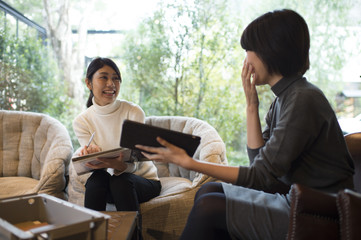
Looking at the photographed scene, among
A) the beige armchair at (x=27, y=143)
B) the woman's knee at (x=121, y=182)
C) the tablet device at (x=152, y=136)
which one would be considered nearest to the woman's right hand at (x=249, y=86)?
the tablet device at (x=152, y=136)

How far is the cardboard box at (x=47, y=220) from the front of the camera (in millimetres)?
1006

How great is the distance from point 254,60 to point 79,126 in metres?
1.24

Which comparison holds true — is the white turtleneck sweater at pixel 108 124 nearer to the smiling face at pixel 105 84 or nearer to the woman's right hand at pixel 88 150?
the smiling face at pixel 105 84

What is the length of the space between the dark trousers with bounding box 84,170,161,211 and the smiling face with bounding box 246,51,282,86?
0.89 meters

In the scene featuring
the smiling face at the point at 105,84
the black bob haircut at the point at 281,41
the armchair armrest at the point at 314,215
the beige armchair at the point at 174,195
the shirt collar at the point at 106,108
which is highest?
the black bob haircut at the point at 281,41

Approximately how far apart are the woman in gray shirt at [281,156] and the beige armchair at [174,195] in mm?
724

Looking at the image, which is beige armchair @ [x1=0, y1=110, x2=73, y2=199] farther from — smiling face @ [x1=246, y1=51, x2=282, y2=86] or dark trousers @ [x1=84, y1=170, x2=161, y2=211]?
smiling face @ [x1=246, y1=51, x2=282, y2=86]

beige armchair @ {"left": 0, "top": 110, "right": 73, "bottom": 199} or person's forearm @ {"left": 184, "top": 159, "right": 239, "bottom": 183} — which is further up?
person's forearm @ {"left": 184, "top": 159, "right": 239, "bottom": 183}

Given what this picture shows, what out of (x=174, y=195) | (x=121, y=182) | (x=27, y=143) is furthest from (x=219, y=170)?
(x=27, y=143)

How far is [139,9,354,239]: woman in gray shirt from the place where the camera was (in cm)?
122

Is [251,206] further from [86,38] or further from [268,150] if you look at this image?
[86,38]

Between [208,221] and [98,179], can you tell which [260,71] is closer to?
[208,221]

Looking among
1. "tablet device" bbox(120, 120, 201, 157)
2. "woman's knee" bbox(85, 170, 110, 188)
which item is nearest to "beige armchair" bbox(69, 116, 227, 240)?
"woman's knee" bbox(85, 170, 110, 188)

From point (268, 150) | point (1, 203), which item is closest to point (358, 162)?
point (268, 150)
